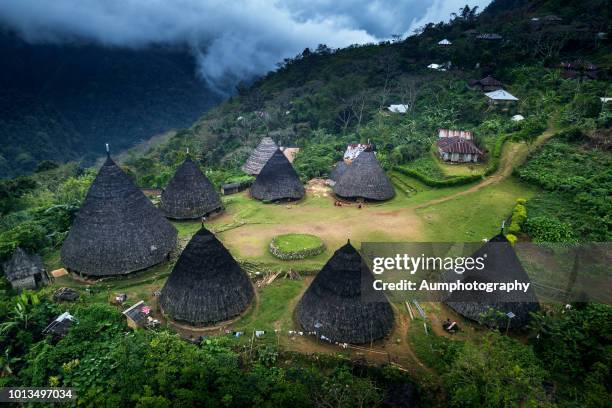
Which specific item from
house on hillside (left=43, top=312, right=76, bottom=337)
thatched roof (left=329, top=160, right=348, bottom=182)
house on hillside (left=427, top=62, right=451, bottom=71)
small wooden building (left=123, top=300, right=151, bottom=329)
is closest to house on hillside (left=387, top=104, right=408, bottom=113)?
house on hillside (left=427, top=62, right=451, bottom=71)

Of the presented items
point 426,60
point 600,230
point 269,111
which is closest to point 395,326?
point 600,230

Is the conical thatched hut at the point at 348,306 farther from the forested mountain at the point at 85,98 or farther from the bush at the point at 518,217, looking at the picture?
the forested mountain at the point at 85,98

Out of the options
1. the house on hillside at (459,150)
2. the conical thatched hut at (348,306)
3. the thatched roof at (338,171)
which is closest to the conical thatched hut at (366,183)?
the thatched roof at (338,171)

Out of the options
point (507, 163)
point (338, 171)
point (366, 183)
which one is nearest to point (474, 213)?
point (366, 183)

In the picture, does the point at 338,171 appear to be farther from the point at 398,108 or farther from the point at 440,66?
the point at 440,66

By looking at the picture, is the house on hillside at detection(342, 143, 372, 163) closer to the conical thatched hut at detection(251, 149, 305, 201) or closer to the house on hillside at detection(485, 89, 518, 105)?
the conical thatched hut at detection(251, 149, 305, 201)

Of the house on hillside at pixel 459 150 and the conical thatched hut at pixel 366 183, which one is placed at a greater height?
the house on hillside at pixel 459 150
